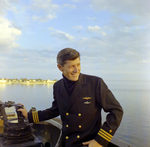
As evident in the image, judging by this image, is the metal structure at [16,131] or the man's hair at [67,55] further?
the metal structure at [16,131]

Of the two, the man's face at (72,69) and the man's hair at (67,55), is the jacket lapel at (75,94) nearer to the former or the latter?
the man's face at (72,69)

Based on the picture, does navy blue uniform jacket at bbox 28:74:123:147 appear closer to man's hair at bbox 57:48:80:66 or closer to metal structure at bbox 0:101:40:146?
man's hair at bbox 57:48:80:66

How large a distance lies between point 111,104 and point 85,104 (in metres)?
0.22

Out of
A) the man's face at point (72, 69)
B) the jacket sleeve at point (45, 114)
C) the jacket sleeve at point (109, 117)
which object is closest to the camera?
the jacket sleeve at point (109, 117)

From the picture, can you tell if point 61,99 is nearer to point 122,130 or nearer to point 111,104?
point 111,104

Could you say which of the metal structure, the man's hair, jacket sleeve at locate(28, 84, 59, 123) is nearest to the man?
the man's hair

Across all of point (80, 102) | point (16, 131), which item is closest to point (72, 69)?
point (80, 102)

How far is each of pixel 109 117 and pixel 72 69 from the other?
463 mm

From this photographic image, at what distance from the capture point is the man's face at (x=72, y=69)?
145 centimetres

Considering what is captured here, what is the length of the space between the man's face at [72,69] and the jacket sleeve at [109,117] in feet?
0.80

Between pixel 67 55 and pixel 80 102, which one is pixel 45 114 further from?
pixel 67 55

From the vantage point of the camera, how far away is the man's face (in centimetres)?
145

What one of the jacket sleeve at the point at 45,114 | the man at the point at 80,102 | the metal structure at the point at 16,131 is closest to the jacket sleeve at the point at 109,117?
the man at the point at 80,102

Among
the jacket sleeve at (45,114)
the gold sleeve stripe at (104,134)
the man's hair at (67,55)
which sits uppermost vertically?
the man's hair at (67,55)
